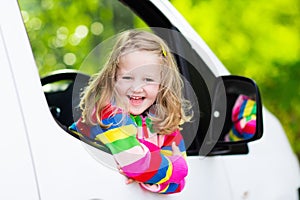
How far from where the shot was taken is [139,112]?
2.52 metres

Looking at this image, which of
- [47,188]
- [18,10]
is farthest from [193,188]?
[18,10]

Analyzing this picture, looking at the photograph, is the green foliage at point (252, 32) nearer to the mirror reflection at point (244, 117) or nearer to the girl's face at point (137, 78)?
the mirror reflection at point (244, 117)

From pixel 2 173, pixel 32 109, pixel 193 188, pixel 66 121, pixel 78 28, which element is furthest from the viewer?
pixel 78 28

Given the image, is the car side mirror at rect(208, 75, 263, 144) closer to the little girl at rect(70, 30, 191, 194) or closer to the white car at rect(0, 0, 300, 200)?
the white car at rect(0, 0, 300, 200)

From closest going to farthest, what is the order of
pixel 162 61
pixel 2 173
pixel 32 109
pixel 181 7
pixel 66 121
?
1. pixel 2 173
2. pixel 32 109
3. pixel 162 61
4. pixel 66 121
5. pixel 181 7

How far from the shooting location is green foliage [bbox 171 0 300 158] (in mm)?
6953

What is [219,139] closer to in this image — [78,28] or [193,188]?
[193,188]

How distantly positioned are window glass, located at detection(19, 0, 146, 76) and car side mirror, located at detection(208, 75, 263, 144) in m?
4.59

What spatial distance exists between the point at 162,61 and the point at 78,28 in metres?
5.77

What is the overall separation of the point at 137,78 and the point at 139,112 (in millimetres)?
123

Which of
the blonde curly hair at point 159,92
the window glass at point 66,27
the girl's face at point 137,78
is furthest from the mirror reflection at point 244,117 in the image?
the window glass at point 66,27

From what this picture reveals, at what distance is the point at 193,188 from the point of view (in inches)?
109

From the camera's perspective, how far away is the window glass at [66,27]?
8000mm

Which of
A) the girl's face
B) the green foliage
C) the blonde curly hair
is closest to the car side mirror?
the blonde curly hair
